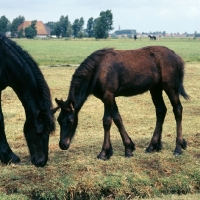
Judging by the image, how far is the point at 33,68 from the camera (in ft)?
23.4

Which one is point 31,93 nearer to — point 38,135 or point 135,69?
point 38,135

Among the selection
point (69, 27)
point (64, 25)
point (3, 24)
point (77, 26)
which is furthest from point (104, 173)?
point (77, 26)

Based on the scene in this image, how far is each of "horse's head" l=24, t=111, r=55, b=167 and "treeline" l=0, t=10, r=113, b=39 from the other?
82457mm

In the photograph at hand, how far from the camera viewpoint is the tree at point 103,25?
382 ft

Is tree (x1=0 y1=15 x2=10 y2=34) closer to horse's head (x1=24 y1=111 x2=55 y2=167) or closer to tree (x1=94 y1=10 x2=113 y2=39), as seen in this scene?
tree (x1=94 y1=10 x2=113 y2=39)

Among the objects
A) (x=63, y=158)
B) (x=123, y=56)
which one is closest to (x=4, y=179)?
(x=63, y=158)

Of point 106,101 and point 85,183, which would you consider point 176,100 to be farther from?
point 85,183

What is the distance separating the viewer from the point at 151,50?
27.5ft

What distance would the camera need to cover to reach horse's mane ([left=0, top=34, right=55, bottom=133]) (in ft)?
22.8

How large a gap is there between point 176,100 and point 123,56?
1276 mm

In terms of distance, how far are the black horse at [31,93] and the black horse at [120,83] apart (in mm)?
320

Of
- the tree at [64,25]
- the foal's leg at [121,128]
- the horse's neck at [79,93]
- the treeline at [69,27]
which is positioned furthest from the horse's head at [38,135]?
the tree at [64,25]

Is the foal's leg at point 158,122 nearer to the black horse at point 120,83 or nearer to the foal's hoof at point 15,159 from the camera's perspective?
the black horse at point 120,83

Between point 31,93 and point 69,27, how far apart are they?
13577 centimetres
